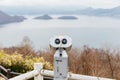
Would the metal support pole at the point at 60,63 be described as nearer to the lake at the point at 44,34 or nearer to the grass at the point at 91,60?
the lake at the point at 44,34

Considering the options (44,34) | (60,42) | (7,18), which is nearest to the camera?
(60,42)

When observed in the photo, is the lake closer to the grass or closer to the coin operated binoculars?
Answer: the grass

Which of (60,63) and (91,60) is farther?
(91,60)

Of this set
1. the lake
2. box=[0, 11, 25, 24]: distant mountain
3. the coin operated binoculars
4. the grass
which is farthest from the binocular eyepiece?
box=[0, 11, 25, 24]: distant mountain

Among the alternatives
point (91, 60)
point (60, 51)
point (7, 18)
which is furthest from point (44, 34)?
point (60, 51)

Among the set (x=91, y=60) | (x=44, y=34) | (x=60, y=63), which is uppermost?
(x=60, y=63)

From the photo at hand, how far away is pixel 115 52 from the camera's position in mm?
24703

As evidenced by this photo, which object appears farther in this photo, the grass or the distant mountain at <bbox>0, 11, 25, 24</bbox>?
the distant mountain at <bbox>0, 11, 25, 24</bbox>

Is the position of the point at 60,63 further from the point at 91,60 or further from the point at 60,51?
the point at 91,60

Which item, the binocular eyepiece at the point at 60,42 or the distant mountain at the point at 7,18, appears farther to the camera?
the distant mountain at the point at 7,18

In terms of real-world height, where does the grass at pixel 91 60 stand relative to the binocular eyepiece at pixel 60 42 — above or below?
below

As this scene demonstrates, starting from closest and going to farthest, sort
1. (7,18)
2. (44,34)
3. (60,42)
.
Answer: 1. (60,42)
2. (7,18)
3. (44,34)

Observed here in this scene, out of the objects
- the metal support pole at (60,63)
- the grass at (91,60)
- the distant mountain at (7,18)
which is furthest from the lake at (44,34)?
the metal support pole at (60,63)

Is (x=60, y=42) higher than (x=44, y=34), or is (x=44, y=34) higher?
(x=60, y=42)
